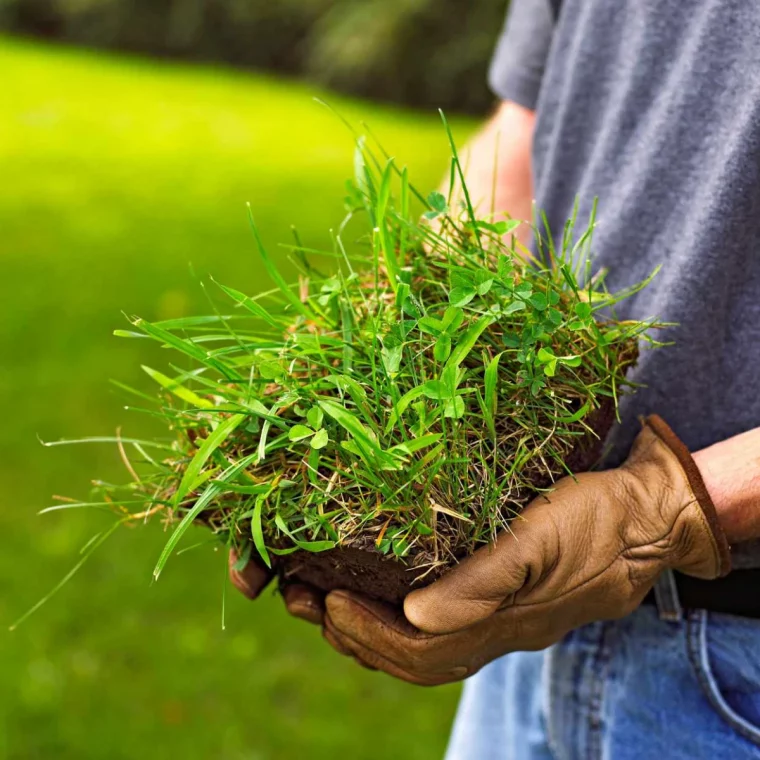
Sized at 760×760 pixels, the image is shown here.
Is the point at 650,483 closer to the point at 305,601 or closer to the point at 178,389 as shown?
the point at 305,601

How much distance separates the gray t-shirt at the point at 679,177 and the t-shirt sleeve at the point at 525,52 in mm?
178

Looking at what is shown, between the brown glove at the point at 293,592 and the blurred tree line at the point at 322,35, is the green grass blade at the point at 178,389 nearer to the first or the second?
the brown glove at the point at 293,592

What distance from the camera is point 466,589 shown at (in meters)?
1.12

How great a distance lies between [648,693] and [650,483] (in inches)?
17.5

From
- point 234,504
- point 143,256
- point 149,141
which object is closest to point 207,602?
point 234,504

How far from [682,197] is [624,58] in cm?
30

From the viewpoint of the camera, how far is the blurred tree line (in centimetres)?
1352

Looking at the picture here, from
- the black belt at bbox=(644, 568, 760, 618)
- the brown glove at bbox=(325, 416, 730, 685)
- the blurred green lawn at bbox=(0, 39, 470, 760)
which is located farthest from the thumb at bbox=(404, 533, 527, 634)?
the blurred green lawn at bbox=(0, 39, 470, 760)

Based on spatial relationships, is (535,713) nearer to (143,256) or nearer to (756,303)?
(756,303)

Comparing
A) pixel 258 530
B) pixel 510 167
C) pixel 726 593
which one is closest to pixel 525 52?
pixel 510 167

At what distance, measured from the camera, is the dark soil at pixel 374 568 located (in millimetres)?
1105

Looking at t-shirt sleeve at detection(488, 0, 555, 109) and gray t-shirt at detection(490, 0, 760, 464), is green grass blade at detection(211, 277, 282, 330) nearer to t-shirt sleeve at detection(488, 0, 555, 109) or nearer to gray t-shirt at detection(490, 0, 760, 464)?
gray t-shirt at detection(490, 0, 760, 464)

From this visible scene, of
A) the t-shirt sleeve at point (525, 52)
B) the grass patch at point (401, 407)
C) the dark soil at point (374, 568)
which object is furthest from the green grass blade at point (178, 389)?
the t-shirt sleeve at point (525, 52)

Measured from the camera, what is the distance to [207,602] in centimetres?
372
